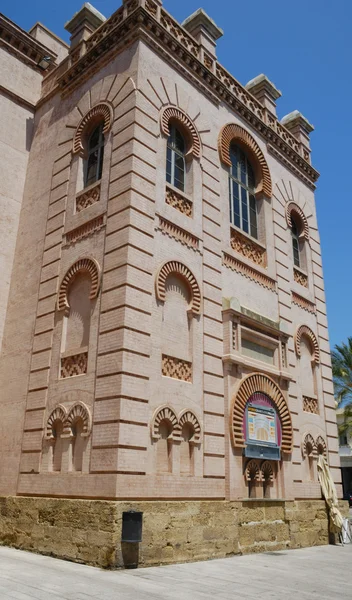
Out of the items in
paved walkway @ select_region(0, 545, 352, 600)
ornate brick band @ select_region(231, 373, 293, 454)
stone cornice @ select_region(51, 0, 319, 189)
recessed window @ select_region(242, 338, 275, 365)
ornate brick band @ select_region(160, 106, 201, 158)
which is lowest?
paved walkway @ select_region(0, 545, 352, 600)

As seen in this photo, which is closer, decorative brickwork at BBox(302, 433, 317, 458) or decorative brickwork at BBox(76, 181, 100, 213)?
decorative brickwork at BBox(76, 181, 100, 213)

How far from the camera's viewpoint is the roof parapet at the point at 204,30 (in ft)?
50.1

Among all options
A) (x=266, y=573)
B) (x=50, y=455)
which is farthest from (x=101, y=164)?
(x=266, y=573)

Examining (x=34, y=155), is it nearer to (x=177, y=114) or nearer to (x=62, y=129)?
(x=62, y=129)

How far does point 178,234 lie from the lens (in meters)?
12.0

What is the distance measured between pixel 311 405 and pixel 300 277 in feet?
13.8

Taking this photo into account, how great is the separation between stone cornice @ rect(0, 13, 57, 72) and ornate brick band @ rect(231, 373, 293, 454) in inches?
469

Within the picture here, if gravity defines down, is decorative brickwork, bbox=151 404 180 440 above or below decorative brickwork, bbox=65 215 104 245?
below

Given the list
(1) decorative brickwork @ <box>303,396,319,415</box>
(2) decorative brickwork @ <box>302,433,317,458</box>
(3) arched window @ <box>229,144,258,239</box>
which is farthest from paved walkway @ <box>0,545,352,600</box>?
(3) arched window @ <box>229,144,258,239</box>

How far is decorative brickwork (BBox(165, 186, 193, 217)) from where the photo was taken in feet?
40.1

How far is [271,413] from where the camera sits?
43.1ft

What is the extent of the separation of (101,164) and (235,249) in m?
4.17

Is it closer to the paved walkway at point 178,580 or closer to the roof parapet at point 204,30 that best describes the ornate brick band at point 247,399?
the paved walkway at point 178,580

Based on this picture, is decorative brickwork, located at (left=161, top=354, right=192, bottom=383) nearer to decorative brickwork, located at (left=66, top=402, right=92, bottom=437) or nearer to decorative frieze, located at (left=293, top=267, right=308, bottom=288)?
decorative brickwork, located at (left=66, top=402, right=92, bottom=437)
